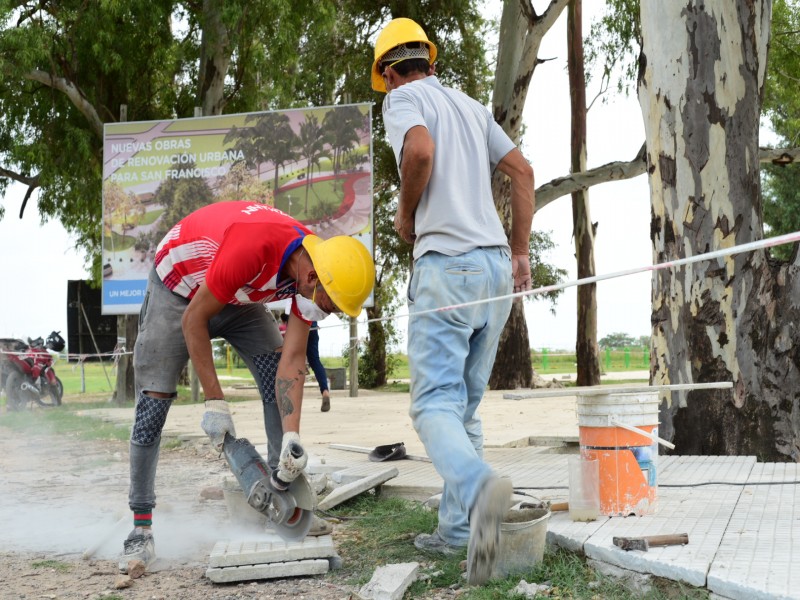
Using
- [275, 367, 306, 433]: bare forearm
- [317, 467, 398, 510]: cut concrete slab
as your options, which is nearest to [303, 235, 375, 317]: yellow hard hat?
[275, 367, 306, 433]: bare forearm

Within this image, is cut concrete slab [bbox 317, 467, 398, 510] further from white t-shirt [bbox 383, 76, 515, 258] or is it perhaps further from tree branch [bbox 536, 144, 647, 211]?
tree branch [bbox 536, 144, 647, 211]

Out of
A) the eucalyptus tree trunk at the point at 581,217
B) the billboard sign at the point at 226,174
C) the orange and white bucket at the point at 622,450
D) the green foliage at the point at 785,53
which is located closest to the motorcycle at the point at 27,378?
the billboard sign at the point at 226,174

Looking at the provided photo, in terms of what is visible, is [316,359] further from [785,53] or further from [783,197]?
[783,197]

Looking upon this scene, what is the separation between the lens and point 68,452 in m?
8.53

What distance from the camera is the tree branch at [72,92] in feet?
51.2

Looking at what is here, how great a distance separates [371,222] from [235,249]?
9.90 meters

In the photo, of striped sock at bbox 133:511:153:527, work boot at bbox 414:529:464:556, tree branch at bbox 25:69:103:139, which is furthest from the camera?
tree branch at bbox 25:69:103:139

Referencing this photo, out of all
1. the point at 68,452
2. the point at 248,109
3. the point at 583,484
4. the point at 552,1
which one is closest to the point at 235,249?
the point at 583,484

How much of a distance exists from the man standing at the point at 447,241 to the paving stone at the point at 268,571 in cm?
46

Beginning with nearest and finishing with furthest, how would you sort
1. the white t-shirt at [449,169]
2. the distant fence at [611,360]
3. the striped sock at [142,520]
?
1. the white t-shirt at [449,169]
2. the striped sock at [142,520]
3. the distant fence at [611,360]

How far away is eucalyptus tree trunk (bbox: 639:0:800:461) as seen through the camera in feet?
17.8

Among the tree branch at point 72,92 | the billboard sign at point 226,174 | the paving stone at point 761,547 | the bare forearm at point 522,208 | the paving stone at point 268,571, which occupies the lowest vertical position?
the paving stone at point 268,571

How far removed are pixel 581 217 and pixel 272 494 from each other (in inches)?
653

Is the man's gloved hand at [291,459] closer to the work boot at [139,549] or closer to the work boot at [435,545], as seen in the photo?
the work boot at [435,545]
